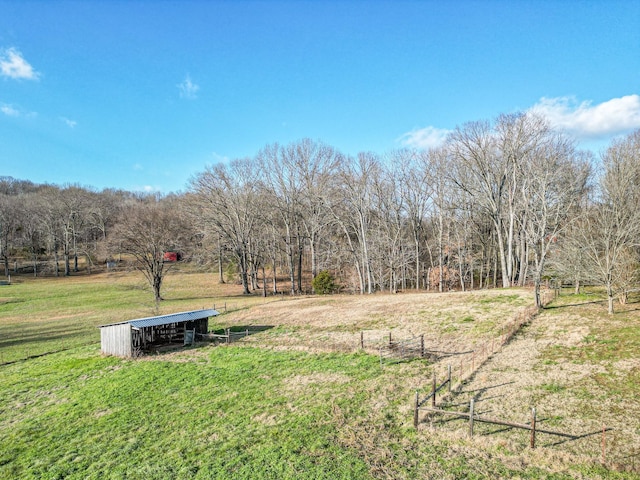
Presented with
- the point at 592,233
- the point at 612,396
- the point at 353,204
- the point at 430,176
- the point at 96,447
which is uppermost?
the point at 430,176

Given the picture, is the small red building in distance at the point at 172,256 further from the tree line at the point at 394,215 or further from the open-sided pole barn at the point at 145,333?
the open-sided pole barn at the point at 145,333

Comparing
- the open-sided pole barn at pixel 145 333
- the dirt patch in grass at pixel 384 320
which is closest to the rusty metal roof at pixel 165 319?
the open-sided pole barn at pixel 145 333

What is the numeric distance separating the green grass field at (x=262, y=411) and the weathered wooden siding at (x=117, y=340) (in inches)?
33.7

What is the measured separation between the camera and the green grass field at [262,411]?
11.7 m

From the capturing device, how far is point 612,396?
14.4 metres

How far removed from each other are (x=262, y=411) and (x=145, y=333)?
1539 centimetres

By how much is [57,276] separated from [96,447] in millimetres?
69749

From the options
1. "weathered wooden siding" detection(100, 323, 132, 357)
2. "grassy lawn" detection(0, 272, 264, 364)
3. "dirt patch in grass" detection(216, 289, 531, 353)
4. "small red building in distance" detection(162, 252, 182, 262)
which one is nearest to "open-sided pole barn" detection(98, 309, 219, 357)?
"weathered wooden siding" detection(100, 323, 132, 357)

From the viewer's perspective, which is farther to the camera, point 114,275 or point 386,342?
point 114,275

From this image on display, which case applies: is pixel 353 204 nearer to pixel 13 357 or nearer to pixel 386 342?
pixel 386 342

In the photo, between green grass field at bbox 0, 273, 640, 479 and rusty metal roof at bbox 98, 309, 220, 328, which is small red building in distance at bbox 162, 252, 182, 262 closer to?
green grass field at bbox 0, 273, 640, 479

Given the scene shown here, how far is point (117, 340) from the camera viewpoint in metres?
26.1

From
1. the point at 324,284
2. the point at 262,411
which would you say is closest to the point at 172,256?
the point at 324,284

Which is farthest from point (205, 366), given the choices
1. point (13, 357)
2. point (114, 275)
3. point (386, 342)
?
point (114, 275)
